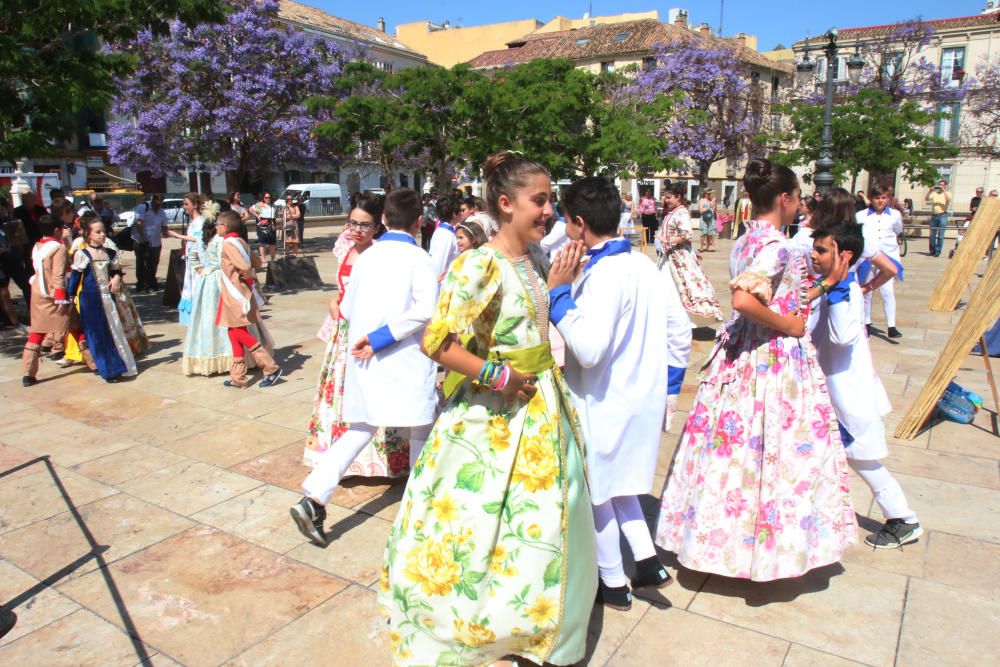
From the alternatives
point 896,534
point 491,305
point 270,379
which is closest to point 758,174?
point 491,305

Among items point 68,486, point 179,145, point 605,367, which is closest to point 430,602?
point 605,367

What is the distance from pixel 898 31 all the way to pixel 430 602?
4017cm

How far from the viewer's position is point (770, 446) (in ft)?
9.41

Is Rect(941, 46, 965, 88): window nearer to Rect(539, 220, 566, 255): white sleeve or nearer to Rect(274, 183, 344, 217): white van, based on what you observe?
Rect(274, 183, 344, 217): white van

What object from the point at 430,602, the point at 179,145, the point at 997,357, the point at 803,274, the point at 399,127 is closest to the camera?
the point at 430,602

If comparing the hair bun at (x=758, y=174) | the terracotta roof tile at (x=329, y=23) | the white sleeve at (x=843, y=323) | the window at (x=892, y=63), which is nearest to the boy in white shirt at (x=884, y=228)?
the white sleeve at (x=843, y=323)

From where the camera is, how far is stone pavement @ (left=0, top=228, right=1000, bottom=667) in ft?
9.09

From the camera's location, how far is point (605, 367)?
8.94ft

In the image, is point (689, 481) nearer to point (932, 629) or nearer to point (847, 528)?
point (847, 528)

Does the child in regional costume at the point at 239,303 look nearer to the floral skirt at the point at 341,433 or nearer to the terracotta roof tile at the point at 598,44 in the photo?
the floral skirt at the point at 341,433

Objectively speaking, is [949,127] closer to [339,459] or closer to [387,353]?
[387,353]

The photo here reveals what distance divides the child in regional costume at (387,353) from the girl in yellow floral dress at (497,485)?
0.97 meters

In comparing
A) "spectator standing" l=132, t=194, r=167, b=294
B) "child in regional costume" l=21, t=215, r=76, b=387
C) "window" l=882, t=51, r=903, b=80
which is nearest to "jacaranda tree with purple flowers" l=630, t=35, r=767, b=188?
"window" l=882, t=51, r=903, b=80

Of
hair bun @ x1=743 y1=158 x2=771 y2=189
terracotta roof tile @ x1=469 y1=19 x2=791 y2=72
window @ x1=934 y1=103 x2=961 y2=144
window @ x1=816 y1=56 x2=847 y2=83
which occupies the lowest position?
hair bun @ x1=743 y1=158 x2=771 y2=189
